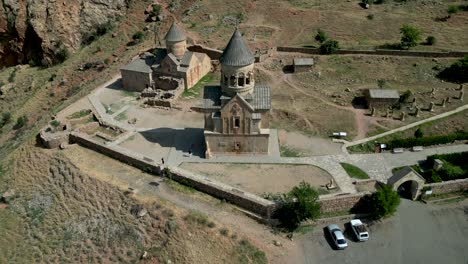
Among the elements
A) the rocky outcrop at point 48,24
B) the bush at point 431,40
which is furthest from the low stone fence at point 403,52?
the rocky outcrop at point 48,24

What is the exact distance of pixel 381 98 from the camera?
131 ft

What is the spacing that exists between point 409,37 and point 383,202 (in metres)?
26.6

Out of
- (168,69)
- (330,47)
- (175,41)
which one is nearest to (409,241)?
(330,47)

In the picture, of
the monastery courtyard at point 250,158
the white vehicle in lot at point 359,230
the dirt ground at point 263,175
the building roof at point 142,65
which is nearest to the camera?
the white vehicle in lot at point 359,230

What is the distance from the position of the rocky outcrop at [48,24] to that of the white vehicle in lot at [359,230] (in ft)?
168

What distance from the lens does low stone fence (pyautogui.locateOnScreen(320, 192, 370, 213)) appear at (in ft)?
93.0

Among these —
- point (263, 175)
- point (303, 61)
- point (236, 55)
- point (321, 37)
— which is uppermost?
point (236, 55)

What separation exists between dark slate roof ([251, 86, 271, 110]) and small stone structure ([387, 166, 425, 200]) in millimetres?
10770

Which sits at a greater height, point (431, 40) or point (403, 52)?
point (431, 40)

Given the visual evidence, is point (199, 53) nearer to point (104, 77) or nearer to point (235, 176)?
point (104, 77)

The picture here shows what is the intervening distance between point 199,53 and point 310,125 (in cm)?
1739

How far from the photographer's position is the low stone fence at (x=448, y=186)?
29938 mm

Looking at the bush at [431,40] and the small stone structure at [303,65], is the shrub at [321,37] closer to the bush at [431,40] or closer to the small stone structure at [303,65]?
the small stone structure at [303,65]

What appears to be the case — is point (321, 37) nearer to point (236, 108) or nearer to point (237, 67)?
point (237, 67)
